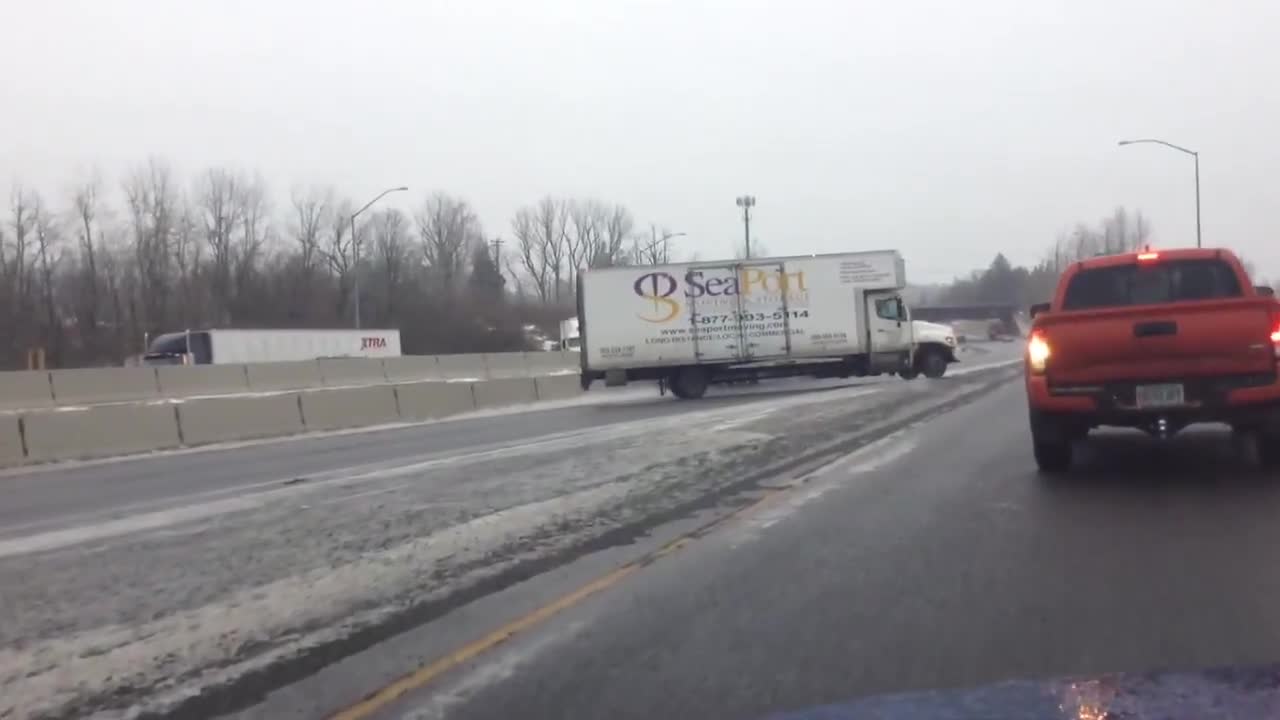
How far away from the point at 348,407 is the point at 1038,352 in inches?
732

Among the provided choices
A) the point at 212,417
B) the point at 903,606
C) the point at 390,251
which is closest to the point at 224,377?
the point at 212,417

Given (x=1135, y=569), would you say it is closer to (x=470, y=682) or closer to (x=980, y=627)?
(x=980, y=627)

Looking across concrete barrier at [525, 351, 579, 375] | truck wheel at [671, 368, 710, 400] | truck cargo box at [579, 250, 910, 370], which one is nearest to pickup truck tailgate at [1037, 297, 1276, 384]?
truck cargo box at [579, 250, 910, 370]

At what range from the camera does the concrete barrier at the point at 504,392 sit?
31516mm

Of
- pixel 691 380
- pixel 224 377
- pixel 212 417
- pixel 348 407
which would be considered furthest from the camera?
pixel 224 377

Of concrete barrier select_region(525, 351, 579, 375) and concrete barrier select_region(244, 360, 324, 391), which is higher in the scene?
concrete barrier select_region(244, 360, 324, 391)

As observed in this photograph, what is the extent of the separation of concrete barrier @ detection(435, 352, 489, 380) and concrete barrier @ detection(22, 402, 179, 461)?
2223 centimetres

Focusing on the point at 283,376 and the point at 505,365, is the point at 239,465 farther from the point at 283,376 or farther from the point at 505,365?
the point at 505,365

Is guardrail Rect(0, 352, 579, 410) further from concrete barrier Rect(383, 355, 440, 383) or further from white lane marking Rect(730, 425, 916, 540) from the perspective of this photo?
white lane marking Rect(730, 425, 916, 540)

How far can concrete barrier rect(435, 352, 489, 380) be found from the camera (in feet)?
148

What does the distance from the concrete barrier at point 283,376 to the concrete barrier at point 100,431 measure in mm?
15530

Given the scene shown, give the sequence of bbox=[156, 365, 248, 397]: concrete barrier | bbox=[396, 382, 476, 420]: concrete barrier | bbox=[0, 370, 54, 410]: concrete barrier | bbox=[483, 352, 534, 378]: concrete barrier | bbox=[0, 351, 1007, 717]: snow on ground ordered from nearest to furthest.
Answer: bbox=[0, 351, 1007, 717]: snow on ground → bbox=[396, 382, 476, 420]: concrete barrier → bbox=[0, 370, 54, 410]: concrete barrier → bbox=[156, 365, 248, 397]: concrete barrier → bbox=[483, 352, 534, 378]: concrete barrier

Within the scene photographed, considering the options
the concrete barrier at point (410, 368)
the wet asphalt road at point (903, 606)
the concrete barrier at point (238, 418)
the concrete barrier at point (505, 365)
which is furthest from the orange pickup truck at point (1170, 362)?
the concrete barrier at point (505, 365)

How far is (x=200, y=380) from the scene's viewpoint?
36.3 m
